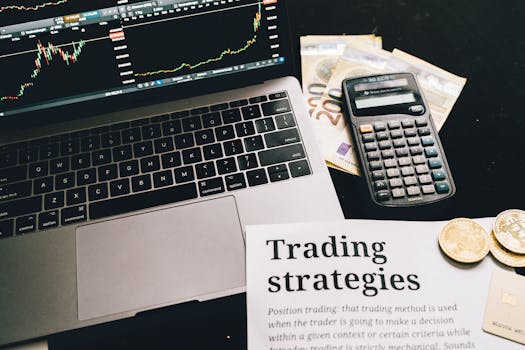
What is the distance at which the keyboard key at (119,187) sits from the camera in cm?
62

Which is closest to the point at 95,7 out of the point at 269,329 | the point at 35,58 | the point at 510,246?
the point at 35,58

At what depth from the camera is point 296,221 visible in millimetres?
595

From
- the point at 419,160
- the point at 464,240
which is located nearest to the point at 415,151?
the point at 419,160

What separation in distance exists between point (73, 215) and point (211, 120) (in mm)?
212

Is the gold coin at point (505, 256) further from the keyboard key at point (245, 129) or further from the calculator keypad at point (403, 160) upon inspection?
the keyboard key at point (245, 129)

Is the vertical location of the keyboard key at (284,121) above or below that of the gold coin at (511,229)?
above

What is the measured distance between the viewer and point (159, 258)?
57 cm

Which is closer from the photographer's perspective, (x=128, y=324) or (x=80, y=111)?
(x=128, y=324)

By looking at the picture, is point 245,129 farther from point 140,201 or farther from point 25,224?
point 25,224

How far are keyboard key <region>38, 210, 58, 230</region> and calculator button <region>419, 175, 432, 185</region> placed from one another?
0.45 meters

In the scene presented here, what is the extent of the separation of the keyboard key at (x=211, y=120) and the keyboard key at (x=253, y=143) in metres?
0.05

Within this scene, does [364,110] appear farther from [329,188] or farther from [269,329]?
[269,329]

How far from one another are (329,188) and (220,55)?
226 mm

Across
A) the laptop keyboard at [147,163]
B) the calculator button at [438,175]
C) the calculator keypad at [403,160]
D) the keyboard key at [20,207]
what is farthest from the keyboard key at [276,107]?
the keyboard key at [20,207]
